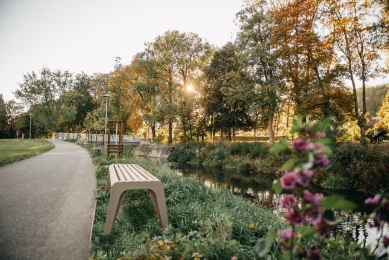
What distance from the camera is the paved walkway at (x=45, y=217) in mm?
3227

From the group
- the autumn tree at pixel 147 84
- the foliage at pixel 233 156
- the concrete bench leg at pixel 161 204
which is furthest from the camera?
the autumn tree at pixel 147 84

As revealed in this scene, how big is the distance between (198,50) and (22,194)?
28.6 meters

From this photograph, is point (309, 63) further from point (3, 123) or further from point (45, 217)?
Answer: point (3, 123)

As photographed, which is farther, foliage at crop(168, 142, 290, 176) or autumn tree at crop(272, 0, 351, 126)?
foliage at crop(168, 142, 290, 176)

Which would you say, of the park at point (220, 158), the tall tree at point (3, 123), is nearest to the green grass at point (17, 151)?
the park at point (220, 158)

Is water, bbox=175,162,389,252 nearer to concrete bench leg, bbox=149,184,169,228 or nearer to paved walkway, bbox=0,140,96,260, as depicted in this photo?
concrete bench leg, bbox=149,184,169,228

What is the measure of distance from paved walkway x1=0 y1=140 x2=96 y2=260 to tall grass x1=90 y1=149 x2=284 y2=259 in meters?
0.24

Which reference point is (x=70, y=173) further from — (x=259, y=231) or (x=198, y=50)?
(x=198, y=50)

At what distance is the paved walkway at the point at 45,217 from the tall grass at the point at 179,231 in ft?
0.80

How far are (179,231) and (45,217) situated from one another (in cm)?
241

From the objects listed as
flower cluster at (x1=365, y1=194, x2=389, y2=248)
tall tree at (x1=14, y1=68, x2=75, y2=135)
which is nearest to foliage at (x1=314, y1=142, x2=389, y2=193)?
flower cluster at (x1=365, y1=194, x2=389, y2=248)

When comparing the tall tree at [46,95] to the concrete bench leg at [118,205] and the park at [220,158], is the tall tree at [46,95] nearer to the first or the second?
the park at [220,158]

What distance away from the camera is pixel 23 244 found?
3.33 metres

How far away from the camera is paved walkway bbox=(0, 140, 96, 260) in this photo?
10.6ft
